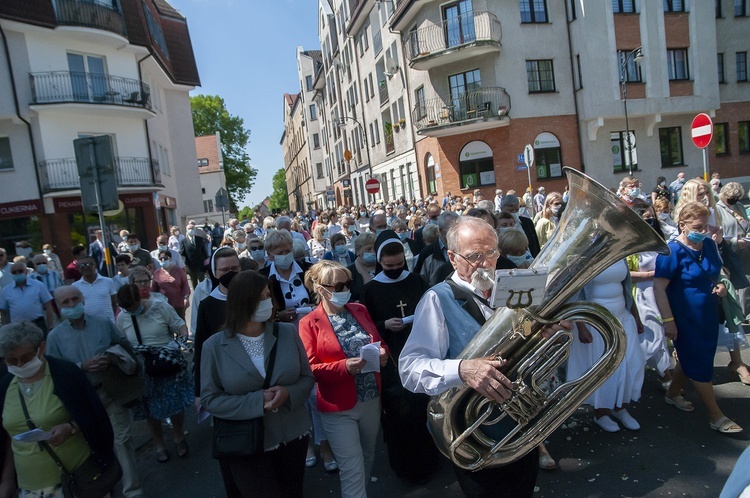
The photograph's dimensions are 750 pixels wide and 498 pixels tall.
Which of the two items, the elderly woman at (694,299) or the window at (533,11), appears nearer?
the elderly woman at (694,299)

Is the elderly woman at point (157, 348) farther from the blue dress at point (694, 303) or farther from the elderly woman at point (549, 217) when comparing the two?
the elderly woman at point (549, 217)

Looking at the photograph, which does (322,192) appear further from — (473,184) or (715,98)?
(715,98)

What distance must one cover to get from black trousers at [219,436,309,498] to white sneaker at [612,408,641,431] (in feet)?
9.62

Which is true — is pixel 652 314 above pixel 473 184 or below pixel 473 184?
below

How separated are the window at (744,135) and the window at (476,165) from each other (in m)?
13.9

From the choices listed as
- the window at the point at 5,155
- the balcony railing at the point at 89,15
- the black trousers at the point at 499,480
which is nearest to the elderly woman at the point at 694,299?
the black trousers at the point at 499,480

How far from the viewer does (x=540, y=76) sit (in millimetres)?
23812

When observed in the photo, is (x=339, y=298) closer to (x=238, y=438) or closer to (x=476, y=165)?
(x=238, y=438)

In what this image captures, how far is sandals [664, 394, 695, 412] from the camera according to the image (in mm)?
4633

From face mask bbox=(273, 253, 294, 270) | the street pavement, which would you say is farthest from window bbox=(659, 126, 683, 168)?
face mask bbox=(273, 253, 294, 270)

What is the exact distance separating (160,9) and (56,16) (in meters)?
11.5

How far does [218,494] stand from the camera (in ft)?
14.0

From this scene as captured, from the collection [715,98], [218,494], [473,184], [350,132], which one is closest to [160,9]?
[350,132]

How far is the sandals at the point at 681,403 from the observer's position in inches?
182
